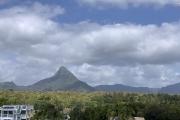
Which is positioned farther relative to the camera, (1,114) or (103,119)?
(1,114)

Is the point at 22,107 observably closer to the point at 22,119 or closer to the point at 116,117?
the point at 22,119

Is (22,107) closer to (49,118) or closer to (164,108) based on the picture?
(49,118)

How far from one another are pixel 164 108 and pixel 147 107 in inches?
220

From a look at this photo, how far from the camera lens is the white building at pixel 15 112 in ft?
393

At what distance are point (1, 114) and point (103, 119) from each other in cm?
2813

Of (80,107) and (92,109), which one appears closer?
(92,109)

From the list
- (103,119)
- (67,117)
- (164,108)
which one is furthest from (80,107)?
(164,108)

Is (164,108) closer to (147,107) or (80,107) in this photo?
(147,107)

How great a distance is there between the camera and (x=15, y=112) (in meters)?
120

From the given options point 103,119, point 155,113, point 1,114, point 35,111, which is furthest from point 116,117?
point 1,114

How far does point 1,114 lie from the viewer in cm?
12062

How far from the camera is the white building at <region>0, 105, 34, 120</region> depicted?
11988cm

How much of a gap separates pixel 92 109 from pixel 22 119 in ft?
67.4

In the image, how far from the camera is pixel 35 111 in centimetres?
11931
